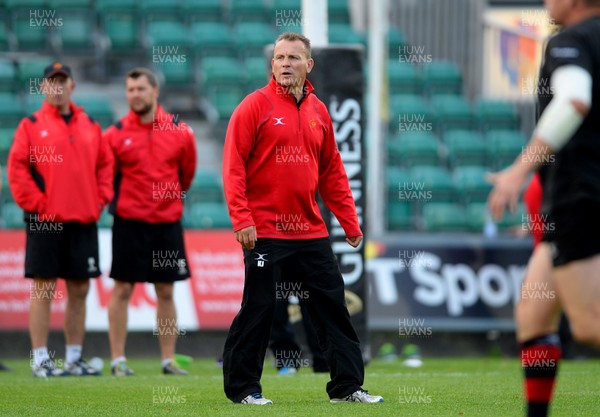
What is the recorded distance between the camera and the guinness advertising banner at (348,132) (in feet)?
34.3

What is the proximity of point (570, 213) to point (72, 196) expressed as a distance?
5.71m

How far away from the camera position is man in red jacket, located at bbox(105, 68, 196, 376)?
9.67 metres

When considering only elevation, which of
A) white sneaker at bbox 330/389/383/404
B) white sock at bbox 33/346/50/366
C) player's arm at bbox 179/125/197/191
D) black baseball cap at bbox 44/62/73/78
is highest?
black baseball cap at bbox 44/62/73/78

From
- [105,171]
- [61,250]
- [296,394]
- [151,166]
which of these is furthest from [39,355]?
[296,394]

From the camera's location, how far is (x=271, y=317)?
271 inches

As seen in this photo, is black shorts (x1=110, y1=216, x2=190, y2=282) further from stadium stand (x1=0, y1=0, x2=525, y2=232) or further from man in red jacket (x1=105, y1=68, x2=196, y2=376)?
stadium stand (x1=0, y1=0, x2=525, y2=232)

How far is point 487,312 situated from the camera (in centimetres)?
1291

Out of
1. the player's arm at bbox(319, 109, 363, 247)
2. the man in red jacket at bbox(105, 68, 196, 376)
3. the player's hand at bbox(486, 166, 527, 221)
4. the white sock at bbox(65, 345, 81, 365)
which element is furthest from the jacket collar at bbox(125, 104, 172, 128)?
the player's hand at bbox(486, 166, 527, 221)

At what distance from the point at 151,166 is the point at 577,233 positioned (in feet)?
18.5

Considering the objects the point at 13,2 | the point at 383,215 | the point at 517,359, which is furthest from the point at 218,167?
the point at 517,359

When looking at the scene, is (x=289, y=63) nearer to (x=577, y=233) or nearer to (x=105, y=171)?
(x=577, y=233)

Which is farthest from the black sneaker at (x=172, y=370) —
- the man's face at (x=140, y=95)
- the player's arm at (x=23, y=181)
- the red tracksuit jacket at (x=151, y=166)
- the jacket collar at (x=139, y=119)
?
the man's face at (x=140, y=95)

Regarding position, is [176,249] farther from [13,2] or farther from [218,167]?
[13,2]

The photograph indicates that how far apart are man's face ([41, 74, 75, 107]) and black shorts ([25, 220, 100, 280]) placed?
1.02 meters
